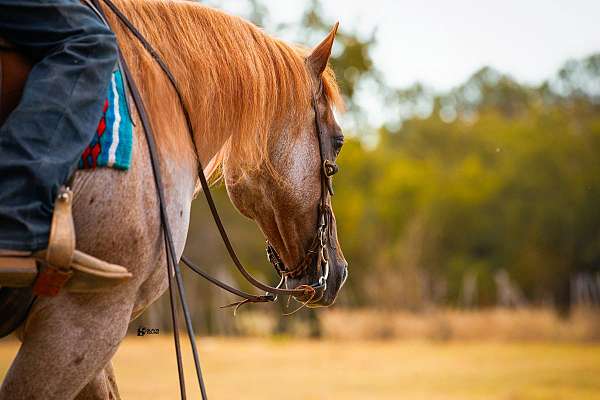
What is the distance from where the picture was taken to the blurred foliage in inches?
928

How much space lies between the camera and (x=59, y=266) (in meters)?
1.98

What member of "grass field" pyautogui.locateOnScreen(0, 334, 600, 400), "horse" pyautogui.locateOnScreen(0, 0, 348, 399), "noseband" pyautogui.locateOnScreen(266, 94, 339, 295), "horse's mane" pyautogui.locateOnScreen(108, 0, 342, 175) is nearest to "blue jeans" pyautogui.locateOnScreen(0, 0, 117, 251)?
"horse" pyautogui.locateOnScreen(0, 0, 348, 399)

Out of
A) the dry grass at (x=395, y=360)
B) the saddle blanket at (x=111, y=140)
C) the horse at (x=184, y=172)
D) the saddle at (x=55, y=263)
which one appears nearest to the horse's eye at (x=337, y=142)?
the horse at (x=184, y=172)

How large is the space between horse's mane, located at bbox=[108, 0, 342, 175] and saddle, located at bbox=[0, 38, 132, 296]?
1.37ft

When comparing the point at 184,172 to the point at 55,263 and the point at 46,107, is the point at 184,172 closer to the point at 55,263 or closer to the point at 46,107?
the point at 46,107

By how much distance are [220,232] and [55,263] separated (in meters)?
1.09

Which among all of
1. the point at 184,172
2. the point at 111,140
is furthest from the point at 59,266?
the point at 184,172

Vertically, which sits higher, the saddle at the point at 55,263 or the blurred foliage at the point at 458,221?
the blurred foliage at the point at 458,221

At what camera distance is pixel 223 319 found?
78.2 feet

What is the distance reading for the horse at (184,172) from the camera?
2.17 meters

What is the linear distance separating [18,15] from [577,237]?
24345mm

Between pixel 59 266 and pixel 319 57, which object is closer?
pixel 59 266

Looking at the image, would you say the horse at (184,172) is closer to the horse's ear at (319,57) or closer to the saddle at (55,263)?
the horse's ear at (319,57)

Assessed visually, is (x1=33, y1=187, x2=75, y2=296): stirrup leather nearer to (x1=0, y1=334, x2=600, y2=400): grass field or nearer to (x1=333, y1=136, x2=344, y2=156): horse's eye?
(x1=333, y1=136, x2=344, y2=156): horse's eye
